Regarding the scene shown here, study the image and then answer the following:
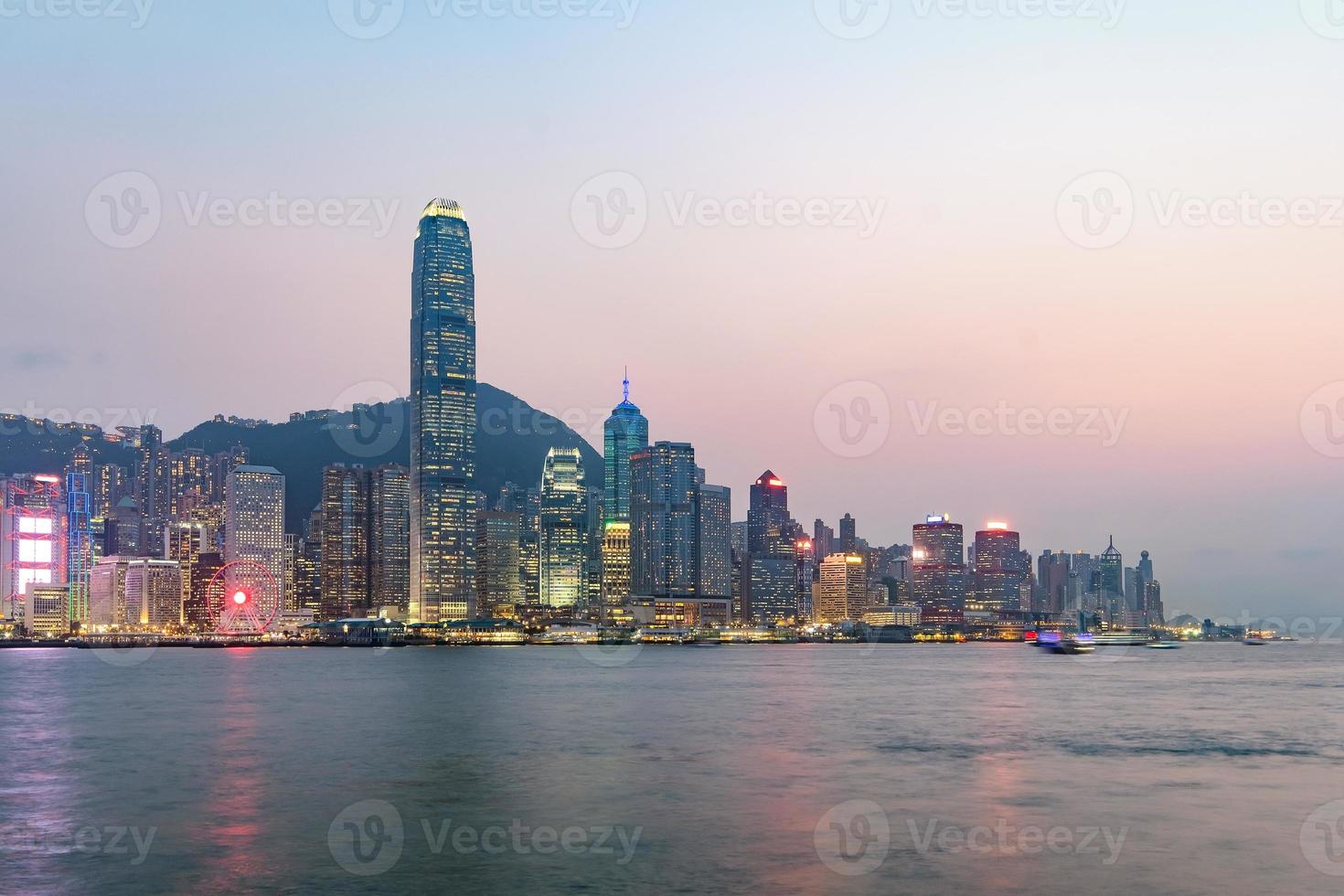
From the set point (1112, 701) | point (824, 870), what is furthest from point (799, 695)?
point (824, 870)

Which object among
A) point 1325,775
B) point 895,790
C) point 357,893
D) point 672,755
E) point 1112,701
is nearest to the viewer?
point 357,893

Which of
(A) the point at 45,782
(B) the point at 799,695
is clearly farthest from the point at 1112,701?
(A) the point at 45,782

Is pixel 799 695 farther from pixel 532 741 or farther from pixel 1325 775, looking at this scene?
pixel 1325 775

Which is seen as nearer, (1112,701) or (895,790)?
(895,790)

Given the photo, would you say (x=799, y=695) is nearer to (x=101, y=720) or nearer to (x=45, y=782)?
(x=101, y=720)

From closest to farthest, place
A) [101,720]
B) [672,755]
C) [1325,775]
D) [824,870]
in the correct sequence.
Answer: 1. [824,870]
2. [1325,775]
3. [672,755]
4. [101,720]

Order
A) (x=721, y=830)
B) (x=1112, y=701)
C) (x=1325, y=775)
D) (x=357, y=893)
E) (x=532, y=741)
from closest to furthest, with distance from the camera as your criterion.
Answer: (x=357, y=893), (x=721, y=830), (x=1325, y=775), (x=532, y=741), (x=1112, y=701)
